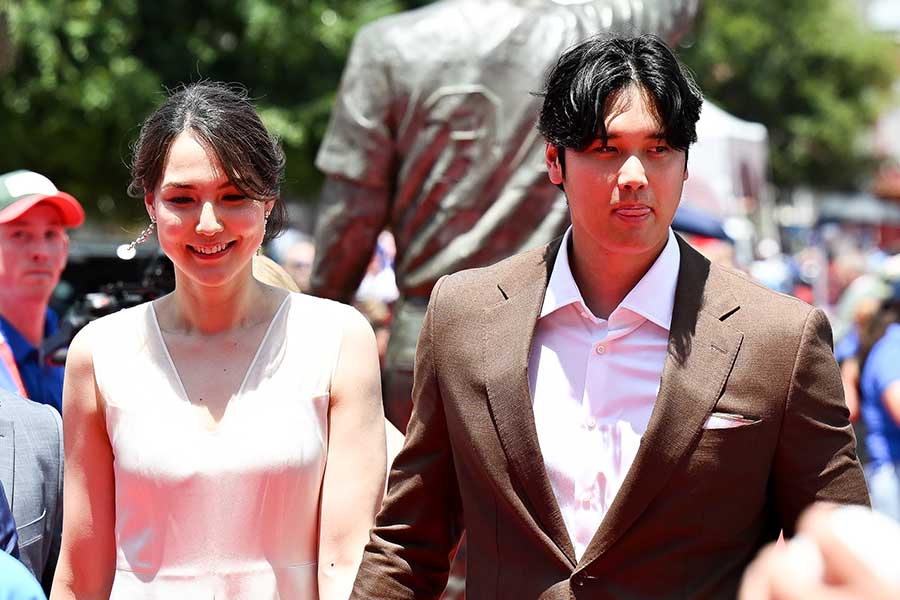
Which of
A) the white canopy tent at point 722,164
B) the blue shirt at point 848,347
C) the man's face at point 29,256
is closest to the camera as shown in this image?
the man's face at point 29,256

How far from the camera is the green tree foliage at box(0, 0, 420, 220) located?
13.7 metres

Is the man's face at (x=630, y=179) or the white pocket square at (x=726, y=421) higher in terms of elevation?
the man's face at (x=630, y=179)

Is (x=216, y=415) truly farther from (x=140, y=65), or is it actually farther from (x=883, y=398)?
(x=140, y=65)

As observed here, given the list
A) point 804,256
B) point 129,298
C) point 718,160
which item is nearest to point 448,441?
point 129,298

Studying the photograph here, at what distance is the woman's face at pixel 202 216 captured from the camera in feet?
9.14

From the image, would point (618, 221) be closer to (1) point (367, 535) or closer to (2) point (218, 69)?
(1) point (367, 535)

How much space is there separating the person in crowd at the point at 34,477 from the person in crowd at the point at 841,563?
2230 mm

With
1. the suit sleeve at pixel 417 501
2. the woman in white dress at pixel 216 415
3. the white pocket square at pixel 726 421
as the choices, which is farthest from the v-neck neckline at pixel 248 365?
the white pocket square at pixel 726 421

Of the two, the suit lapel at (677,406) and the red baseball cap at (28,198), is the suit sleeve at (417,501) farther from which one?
the red baseball cap at (28,198)

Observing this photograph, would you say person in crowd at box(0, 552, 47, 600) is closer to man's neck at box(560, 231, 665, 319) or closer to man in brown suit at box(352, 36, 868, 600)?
man in brown suit at box(352, 36, 868, 600)

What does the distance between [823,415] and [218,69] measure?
12995 mm

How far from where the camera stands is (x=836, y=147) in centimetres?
3447

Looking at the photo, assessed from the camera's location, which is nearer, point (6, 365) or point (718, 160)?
point (6, 365)

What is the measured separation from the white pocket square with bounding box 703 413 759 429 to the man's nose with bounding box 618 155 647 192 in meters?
0.43
